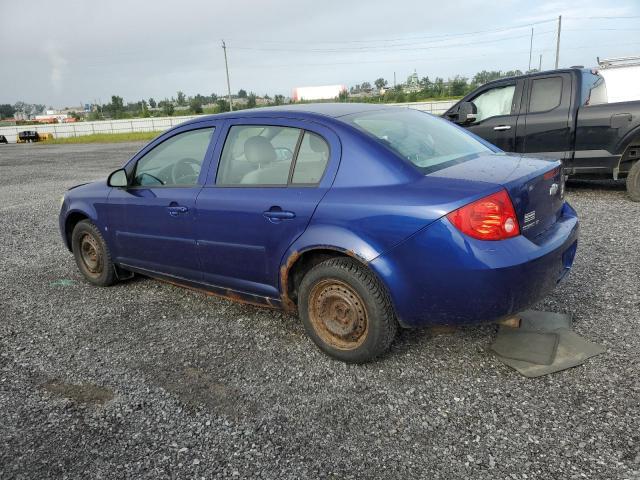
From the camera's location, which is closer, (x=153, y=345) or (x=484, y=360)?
(x=484, y=360)

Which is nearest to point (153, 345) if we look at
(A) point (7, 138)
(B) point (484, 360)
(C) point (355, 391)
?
(C) point (355, 391)

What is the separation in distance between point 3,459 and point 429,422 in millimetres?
2142

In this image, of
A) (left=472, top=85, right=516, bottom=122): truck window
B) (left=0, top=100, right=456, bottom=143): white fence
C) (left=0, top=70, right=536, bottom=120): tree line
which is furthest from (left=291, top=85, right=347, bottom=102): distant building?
(left=472, top=85, right=516, bottom=122): truck window

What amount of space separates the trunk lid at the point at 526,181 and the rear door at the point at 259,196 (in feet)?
2.58

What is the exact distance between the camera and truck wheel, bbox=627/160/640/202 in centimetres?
719

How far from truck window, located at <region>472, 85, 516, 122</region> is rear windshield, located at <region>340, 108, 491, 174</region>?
4.67 meters

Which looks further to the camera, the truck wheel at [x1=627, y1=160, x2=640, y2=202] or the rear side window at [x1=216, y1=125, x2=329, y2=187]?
the truck wheel at [x1=627, y1=160, x2=640, y2=202]

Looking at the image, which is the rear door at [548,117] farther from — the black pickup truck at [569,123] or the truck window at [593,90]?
the truck window at [593,90]

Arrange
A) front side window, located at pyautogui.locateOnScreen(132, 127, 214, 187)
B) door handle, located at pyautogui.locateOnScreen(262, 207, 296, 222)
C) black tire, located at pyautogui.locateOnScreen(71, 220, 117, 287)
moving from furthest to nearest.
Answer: black tire, located at pyautogui.locateOnScreen(71, 220, 117, 287), front side window, located at pyautogui.locateOnScreen(132, 127, 214, 187), door handle, located at pyautogui.locateOnScreen(262, 207, 296, 222)

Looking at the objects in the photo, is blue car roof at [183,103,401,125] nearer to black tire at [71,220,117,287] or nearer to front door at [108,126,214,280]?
front door at [108,126,214,280]

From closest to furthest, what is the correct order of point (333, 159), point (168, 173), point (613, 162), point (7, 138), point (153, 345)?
point (333, 159) → point (153, 345) → point (168, 173) → point (613, 162) → point (7, 138)

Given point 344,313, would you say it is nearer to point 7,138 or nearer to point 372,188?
point 372,188

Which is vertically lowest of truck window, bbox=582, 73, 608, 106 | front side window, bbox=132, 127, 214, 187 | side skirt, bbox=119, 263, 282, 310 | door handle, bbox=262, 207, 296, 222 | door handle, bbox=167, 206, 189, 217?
side skirt, bbox=119, 263, 282, 310

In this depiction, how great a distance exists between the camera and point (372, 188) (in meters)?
2.98
